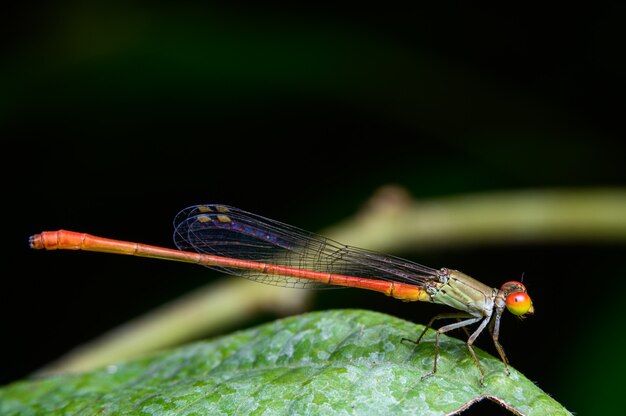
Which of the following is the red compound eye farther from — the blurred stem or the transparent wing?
the blurred stem

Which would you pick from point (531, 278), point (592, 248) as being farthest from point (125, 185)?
point (592, 248)

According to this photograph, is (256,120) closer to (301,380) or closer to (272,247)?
(272,247)

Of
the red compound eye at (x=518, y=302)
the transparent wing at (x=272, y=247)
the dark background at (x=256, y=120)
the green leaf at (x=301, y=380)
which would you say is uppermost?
the dark background at (x=256, y=120)

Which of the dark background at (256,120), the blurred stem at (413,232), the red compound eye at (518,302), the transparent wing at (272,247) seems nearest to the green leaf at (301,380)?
the red compound eye at (518,302)

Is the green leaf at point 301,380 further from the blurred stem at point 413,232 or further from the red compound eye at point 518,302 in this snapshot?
the blurred stem at point 413,232

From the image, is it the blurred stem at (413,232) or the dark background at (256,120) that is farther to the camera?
the dark background at (256,120)

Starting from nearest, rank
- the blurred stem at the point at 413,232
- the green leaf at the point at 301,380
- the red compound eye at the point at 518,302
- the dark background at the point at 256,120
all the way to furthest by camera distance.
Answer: the green leaf at the point at 301,380, the red compound eye at the point at 518,302, the blurred stem at the point at 413,232, the dark background at the point at 256,120

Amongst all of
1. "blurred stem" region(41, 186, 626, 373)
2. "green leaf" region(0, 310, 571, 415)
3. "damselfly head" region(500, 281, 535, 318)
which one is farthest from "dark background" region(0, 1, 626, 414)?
"green leaf" region(0, 310, 571, 415)
